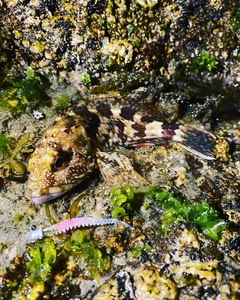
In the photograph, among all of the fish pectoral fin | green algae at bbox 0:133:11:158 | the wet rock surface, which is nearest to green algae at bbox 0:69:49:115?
the wet rock surface

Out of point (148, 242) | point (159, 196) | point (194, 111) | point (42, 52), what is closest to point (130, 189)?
point (159, 196)

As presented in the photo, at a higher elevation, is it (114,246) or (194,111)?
(194,111)

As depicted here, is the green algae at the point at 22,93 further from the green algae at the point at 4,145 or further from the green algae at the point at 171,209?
the green algae at the point at 171,209

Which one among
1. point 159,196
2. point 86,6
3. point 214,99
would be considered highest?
point 86,6

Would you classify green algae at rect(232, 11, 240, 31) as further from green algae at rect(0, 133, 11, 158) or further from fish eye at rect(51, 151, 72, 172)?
green algae at rect(0, 133, 11, 158)

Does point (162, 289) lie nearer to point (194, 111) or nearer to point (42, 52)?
point (194, 111)

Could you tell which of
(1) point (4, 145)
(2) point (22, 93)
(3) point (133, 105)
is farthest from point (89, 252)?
(2) point (22, 93)
